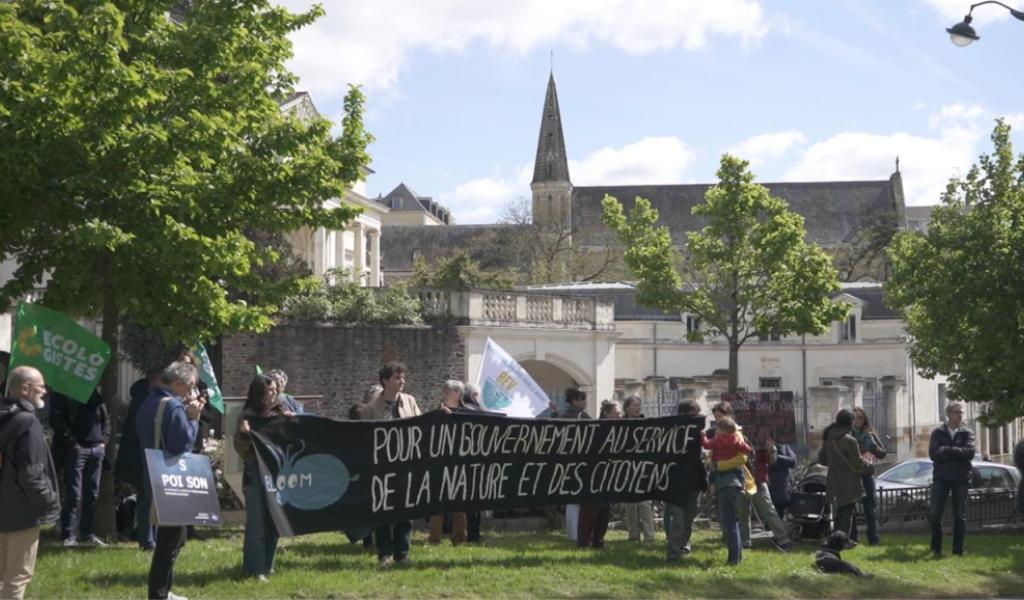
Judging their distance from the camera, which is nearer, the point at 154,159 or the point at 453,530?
the point at 154,159

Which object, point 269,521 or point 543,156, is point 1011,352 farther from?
point 543,156

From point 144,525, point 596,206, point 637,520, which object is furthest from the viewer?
point 596,206

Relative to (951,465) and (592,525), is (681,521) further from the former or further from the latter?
(951,465)

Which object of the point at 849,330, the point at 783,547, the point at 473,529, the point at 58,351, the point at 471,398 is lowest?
the point at 783,547

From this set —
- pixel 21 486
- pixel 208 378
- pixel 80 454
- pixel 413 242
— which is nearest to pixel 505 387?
pixel 208 378

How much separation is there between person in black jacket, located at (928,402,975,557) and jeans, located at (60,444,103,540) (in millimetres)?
8989

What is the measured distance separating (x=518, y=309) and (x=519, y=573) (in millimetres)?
22069

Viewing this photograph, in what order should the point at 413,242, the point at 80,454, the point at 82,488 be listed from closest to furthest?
1. the point at 80,454
2. the point at 82,488
3. the point at 413,242

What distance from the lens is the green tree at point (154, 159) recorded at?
1222cm

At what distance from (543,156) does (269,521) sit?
14007 cm

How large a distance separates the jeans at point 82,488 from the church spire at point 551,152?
13620 cm

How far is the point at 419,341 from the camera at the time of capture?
31.0 metres

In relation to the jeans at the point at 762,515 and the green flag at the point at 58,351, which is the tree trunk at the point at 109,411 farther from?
the jeans at the point at 762,515

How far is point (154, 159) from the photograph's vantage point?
42.0 ft
